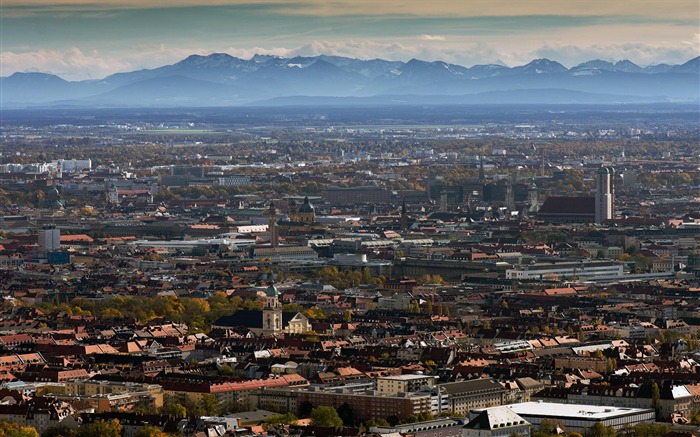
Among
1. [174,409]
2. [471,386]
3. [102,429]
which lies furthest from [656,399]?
[102,429]

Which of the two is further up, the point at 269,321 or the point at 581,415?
the point at 581,415

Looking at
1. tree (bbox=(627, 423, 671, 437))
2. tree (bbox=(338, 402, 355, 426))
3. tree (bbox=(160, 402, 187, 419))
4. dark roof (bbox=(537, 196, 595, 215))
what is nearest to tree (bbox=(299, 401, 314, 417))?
tree (bbox=(338, 402, 355, 426))

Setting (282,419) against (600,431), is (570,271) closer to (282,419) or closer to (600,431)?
(282,419)

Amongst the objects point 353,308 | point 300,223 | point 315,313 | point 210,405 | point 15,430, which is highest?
point 15,430

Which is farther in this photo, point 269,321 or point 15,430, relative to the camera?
point 269,321

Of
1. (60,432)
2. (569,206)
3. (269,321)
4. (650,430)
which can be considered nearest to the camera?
(60,432)

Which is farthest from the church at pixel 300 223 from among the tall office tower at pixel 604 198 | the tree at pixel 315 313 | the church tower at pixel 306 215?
the tree at pixel 315 313

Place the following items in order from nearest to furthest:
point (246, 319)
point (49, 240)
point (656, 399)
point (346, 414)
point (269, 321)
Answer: point (346, 414)
point (656, 399)
point (269, 321)
point (246, 319)
point (49, 240)
